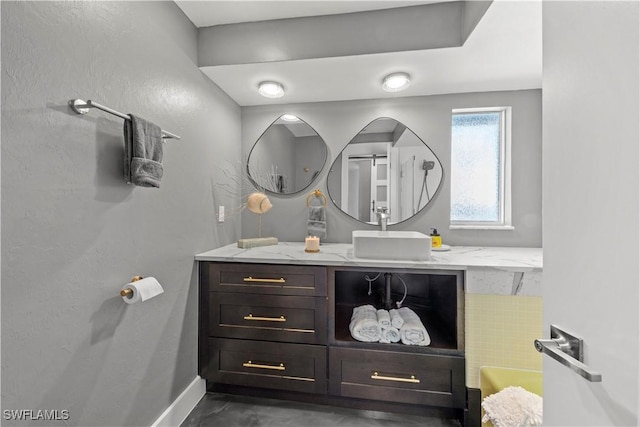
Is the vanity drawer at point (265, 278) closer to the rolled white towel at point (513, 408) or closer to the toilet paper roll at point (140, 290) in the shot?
the toilet paper roll at point (140, 290)

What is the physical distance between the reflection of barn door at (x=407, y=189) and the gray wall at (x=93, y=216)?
1.52 m

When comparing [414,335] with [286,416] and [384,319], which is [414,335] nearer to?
[384,319]

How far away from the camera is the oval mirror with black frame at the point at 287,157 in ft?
7.82

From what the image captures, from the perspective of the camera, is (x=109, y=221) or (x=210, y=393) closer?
(x=109, y=221)

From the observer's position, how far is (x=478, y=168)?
2.25 m

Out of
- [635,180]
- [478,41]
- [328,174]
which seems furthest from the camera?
[328,174]

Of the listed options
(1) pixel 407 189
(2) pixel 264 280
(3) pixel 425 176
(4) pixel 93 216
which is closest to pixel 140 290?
(4) pixel 93 216

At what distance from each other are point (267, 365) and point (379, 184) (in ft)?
4.96

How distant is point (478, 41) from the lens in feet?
5.04

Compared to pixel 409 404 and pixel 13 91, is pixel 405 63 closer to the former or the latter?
pixel 13 91

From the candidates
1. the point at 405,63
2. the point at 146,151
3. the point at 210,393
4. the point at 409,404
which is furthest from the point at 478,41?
the point at 210,393

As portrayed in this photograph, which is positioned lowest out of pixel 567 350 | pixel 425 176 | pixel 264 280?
pixel 264 280

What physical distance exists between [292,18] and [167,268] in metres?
1.62

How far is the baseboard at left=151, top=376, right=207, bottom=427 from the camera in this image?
1.49 m
